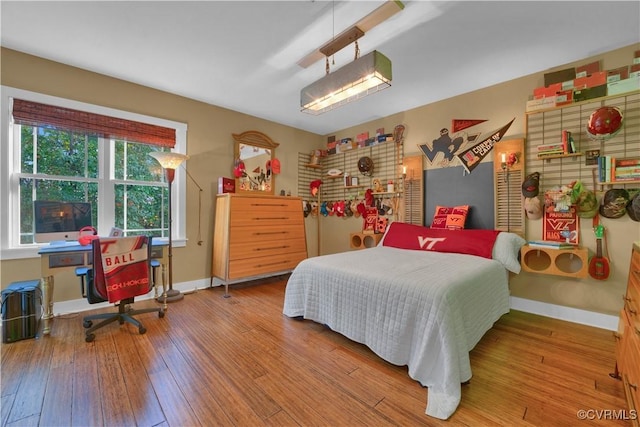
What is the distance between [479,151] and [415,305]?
241 cm

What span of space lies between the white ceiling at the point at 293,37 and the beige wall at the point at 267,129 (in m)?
0.14

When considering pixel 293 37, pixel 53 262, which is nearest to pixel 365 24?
pixel 293 37

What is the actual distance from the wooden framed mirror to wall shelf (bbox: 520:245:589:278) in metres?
3.51

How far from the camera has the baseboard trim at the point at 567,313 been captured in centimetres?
245

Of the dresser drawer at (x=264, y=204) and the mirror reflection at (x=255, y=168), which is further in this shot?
the mirror reflection at (x=255, y=168)

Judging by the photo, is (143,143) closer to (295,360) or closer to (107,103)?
(107,103)

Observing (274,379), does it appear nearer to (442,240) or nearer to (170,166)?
(442,240)

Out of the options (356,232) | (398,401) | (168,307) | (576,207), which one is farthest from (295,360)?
(576,207)

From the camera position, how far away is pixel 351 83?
206 cm

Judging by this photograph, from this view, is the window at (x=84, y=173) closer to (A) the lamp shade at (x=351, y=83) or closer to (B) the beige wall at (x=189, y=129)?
(B) the beige wall at (x=189, y=129)

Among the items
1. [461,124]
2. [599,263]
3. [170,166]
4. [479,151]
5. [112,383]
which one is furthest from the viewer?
[461,124]

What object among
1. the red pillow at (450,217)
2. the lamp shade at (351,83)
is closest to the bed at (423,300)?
the red pillow at (450,217)

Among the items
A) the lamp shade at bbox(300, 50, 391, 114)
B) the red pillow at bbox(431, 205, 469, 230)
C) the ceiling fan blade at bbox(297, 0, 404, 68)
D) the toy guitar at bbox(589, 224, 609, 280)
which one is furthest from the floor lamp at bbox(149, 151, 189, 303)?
the toy guitar at bbox(589, 224, 609, 280)

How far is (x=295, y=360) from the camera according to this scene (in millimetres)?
1922
